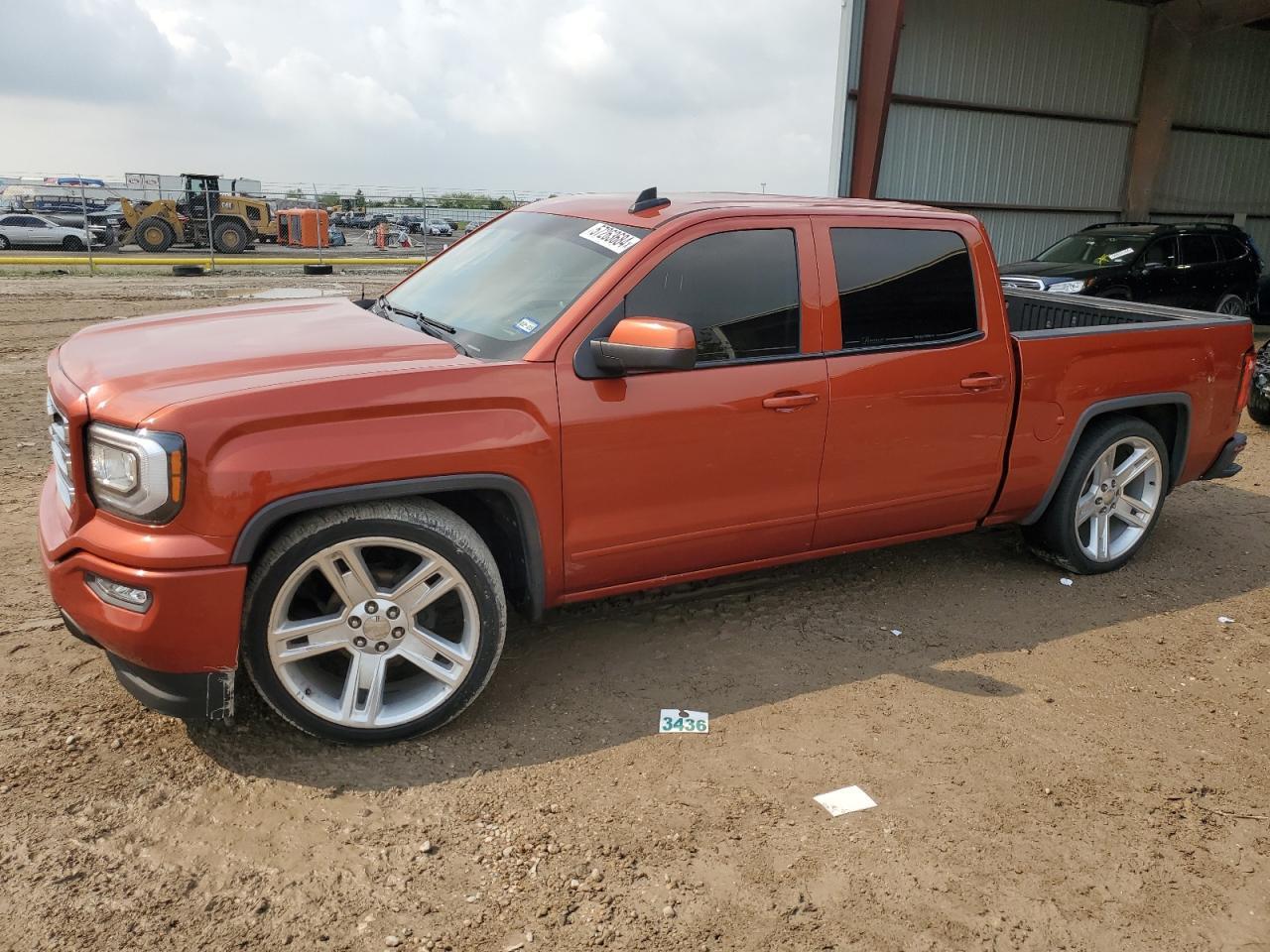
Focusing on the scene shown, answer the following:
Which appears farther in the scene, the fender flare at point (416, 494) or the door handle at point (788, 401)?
the door handle at point (788, 401)

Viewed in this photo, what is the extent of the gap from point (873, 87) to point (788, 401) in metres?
12.5

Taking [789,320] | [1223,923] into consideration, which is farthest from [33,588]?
[1223,923]

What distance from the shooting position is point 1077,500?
4855mm

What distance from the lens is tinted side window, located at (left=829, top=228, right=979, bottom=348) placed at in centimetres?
399

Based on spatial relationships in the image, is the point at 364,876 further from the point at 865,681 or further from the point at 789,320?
the point at 789,320

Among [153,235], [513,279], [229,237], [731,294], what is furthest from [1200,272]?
[153,235]

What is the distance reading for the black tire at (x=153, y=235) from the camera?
26.6m

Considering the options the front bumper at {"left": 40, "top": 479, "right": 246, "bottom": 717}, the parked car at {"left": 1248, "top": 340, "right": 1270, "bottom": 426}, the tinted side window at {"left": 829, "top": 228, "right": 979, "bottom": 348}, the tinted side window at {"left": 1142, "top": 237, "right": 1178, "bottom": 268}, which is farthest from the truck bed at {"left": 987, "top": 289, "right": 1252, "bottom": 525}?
Answer: the tinted side window at {"left": 1142, "top": 237, "right": 1178, "bottom": 268}

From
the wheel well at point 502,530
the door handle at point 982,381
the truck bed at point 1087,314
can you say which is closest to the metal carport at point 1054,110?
the truck bed at point 1087,314

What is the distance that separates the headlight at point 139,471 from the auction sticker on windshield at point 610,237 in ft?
5.50

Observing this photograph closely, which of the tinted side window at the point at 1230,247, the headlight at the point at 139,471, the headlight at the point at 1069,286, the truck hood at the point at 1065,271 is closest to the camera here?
the headlight at the point at 139,471

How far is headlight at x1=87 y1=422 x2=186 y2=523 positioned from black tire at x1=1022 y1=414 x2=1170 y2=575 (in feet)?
12.9

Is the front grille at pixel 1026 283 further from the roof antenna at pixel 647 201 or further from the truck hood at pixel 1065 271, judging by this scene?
the roof antenna at pixel 647 201

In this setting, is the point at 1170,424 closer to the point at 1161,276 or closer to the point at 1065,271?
the point at 1065,271
